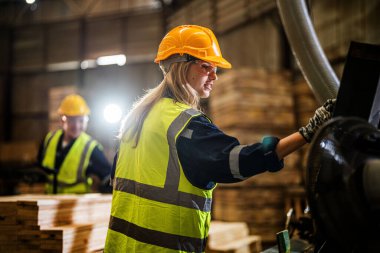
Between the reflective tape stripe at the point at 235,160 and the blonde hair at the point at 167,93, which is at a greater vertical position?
the blonde hair at the point at 167,93

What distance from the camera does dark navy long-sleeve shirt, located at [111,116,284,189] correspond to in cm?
177

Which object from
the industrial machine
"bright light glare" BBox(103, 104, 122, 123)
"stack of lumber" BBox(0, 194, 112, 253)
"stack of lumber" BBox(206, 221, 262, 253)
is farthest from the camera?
"bright light glare" BBox(103, 104, 122, 123)

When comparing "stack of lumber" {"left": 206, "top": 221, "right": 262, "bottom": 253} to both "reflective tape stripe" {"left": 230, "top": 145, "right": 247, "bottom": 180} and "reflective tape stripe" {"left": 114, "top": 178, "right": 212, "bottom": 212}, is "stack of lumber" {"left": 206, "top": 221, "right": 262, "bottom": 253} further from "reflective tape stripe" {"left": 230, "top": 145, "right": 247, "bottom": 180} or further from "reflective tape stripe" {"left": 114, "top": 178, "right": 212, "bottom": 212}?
"reflective tape stripe" {"left": 230, "top": 145, "right": 247, "bottom": 180}

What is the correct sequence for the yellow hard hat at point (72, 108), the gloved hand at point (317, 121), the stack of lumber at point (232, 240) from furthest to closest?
the yellow hard hat at point (72, 108)
the stack of lumber at point (232, 240)
the gloved hand at point (317, 121)

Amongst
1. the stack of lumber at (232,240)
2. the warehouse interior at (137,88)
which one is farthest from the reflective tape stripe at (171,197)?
the stack of lumber at (232,240)

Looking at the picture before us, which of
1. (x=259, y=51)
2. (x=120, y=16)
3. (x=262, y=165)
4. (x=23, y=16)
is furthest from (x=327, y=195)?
(x=23, y=16)

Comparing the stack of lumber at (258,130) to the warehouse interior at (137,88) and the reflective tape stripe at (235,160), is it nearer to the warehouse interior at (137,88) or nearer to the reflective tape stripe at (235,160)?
the warehouse interior at (137,88)

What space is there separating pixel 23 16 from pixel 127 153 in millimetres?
13375

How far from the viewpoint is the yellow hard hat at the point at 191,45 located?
7.50 ft

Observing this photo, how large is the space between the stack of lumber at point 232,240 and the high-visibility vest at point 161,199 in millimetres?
3045

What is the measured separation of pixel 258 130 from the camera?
660cm

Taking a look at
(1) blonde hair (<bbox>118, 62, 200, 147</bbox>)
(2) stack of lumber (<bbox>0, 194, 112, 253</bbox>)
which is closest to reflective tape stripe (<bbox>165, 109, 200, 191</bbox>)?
(1) blonde hair (<bbox>118, 62, 200, 147</bbox>)

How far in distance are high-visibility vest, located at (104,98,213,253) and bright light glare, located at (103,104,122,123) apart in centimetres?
966

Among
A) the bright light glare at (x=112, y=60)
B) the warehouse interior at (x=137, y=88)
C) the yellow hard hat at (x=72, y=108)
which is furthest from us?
the bright light glare at (x=112, y=60)
